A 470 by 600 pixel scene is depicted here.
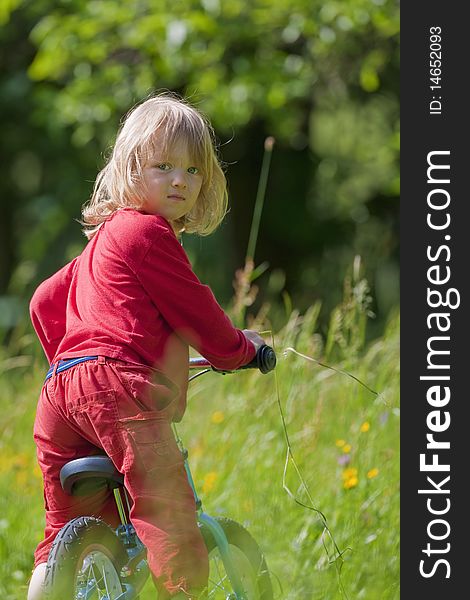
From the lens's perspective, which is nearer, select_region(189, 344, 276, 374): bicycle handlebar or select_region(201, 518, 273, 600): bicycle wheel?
select_region(189, 344, 276, 374): bicycle handlebar

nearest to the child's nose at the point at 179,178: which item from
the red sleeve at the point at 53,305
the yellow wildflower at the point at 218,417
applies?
the red sleeve at the point at 53,305

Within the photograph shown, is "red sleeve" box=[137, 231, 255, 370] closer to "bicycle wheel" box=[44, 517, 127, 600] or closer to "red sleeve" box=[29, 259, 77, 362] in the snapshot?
"red sleeve" box=[29, 259, 77, 362]

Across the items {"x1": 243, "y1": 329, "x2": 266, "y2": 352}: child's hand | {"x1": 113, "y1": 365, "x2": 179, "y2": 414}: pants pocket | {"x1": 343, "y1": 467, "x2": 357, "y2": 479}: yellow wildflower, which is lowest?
{"x1": 113, "y1": 365, "x2": 179, "y2": 414}: pants pocket

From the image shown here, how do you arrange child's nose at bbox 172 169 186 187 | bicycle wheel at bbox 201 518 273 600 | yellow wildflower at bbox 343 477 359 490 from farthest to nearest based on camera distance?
1. yellow wildflower at bbox 343 477 359 490
2. bicycle wheel at bbox 201 518 273 600
3. child's nose at bbox 172 169 186 187

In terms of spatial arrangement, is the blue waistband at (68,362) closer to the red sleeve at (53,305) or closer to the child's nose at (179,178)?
the red sleeve at (53,305)

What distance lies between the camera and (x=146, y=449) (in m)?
2.41

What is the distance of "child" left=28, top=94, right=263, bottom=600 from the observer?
2410mm

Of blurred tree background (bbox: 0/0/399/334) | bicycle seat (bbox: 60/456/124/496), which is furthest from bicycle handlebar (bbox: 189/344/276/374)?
blurred tree background (bbox: 0/0/399/334)

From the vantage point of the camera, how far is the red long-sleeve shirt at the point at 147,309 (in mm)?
2477

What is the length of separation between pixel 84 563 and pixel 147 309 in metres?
0.60

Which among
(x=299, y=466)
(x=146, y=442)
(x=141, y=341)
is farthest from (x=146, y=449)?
(x=299, y=466)

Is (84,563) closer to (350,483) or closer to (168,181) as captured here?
(168,181)

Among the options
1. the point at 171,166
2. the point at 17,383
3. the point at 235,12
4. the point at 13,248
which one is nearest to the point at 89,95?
the point at 235,12

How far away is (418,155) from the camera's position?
360 centimetres
